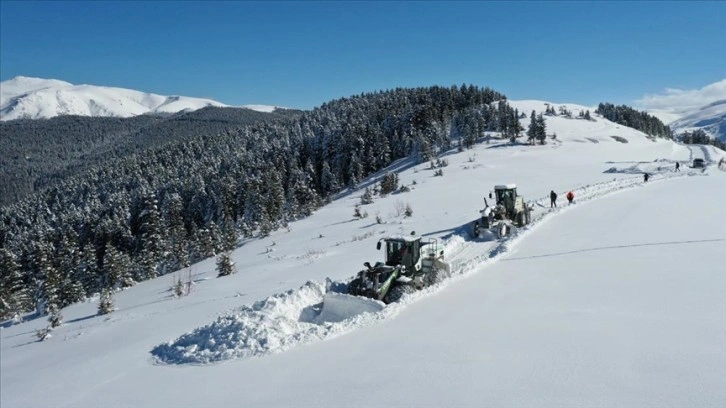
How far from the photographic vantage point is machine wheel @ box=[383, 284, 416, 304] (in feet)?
46.5

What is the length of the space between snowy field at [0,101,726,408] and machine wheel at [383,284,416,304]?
0.46m

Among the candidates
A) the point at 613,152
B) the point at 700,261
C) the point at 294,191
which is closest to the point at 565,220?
the point at 700,261

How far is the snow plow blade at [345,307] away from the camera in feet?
42.4

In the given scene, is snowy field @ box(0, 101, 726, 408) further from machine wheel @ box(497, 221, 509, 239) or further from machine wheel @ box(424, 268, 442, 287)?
machine wheel @ box(497, 221, 509, 239)

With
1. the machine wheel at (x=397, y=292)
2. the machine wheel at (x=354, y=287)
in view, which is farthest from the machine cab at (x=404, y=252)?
the machine wheel at (x=354, y=287)

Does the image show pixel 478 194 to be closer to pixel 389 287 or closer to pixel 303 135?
pixel 389 287

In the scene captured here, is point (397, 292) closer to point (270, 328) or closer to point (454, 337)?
point (454, 337)

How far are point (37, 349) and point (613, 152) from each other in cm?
7663

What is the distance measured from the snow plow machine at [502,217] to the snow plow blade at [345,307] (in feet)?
37.9

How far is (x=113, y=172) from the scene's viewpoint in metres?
131

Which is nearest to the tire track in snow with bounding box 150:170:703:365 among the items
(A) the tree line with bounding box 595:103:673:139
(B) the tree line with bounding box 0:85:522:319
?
(B) the tree line with bounding box 0:85:522:319

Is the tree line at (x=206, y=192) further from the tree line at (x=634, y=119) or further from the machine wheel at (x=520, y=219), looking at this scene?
the tree line at (x=634, y=119)

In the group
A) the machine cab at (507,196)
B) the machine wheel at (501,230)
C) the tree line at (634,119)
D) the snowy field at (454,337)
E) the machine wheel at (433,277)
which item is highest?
the tree line at (634,119)

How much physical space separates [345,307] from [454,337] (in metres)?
3.77
